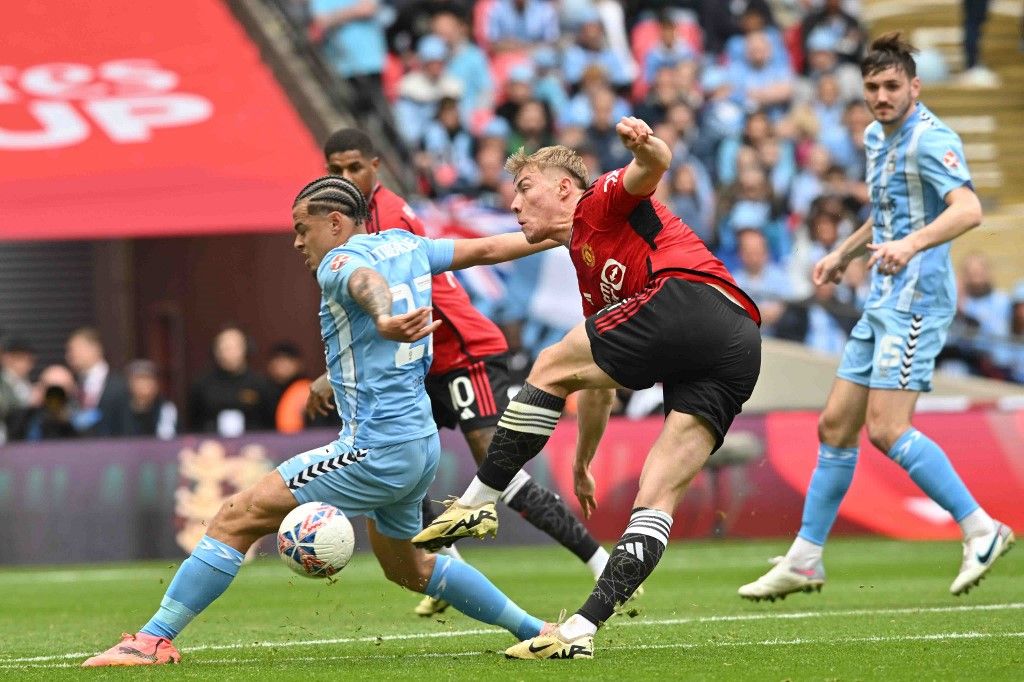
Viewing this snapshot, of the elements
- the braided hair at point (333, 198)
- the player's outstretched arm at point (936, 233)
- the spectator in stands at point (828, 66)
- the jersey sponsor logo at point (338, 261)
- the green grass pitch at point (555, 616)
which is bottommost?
the green grass pitch at point (555, 616)

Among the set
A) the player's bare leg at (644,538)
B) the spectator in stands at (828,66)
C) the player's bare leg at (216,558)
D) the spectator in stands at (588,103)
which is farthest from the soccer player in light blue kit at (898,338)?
Result: the spectator in stands at (828,66)

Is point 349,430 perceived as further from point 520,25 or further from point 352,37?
point 520,25

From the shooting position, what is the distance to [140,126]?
15.2 meters

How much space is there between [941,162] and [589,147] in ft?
31.9

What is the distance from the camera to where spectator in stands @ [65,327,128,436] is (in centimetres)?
1484

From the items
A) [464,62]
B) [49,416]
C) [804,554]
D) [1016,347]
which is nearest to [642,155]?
[804,554]

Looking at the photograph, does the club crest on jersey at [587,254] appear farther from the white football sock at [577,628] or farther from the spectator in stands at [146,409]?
the spectator in stands at [146,409]

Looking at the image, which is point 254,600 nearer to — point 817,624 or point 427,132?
point 817,624

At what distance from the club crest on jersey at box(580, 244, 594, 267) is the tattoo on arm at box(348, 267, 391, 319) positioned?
0.89 meters

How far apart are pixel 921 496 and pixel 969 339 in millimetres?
2605

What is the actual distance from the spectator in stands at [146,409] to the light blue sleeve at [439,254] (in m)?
8.37

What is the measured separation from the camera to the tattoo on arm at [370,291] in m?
6.21

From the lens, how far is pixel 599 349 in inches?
261

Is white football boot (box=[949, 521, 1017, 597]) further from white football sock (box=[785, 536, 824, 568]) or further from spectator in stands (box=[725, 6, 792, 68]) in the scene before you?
spectator in stands (box=[725, 6, 792, 68])
